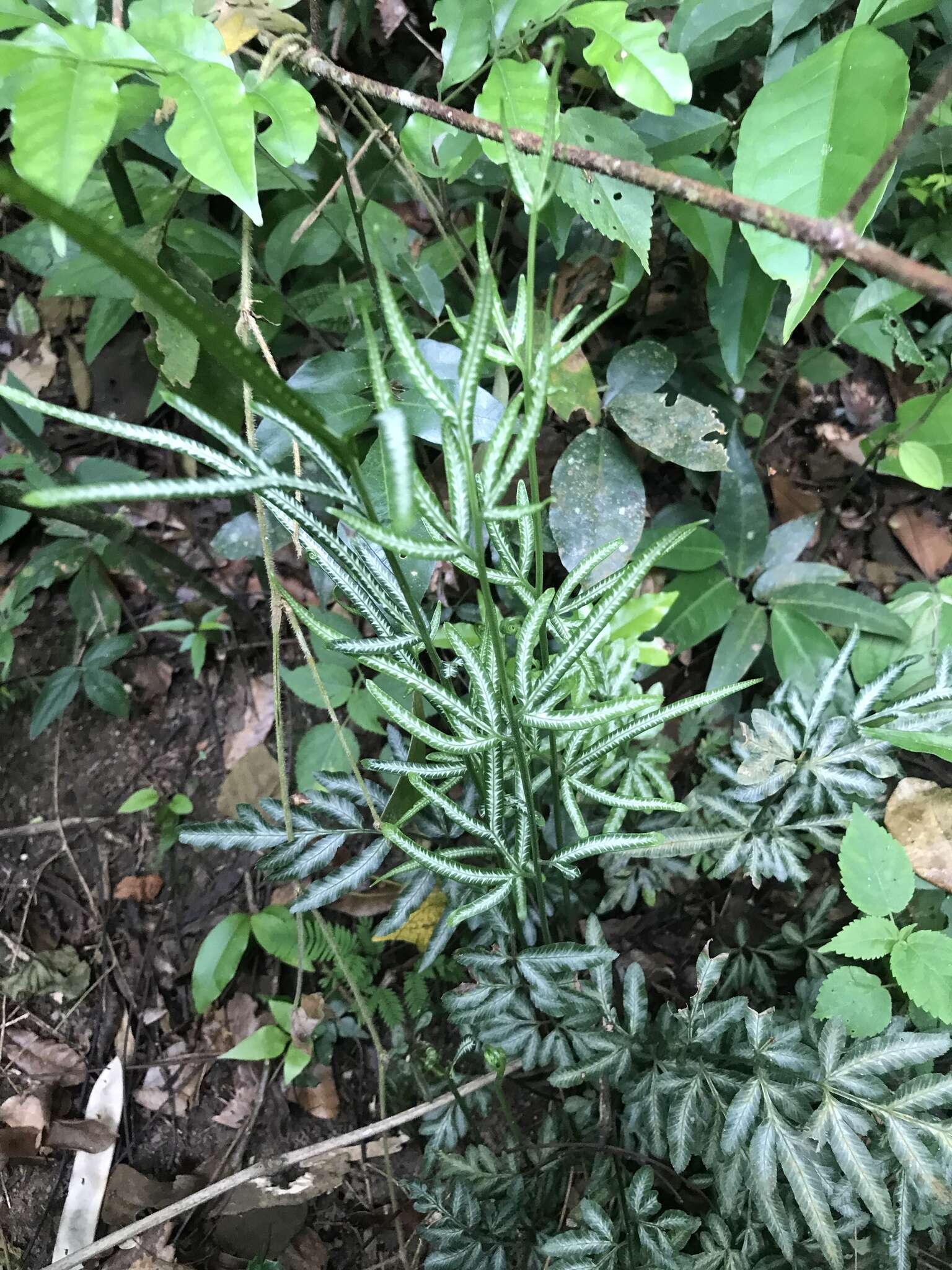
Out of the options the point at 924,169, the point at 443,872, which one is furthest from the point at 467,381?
the point at 924,169

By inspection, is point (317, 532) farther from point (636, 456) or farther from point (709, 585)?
point (636, 456)

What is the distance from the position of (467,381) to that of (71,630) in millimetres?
1488

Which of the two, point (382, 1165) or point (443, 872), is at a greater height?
point (443, 872)

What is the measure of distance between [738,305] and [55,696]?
144 cm

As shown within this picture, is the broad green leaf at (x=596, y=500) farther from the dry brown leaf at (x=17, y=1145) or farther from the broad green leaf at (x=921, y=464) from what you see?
the dry brown leaf at (x=17, y=1145)

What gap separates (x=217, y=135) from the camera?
2.09 ft

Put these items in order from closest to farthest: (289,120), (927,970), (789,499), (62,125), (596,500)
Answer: (62,125) < (289,120) < (927,970) < (596,500) < (789,499)

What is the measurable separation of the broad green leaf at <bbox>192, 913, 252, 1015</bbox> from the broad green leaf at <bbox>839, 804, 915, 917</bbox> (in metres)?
1.02

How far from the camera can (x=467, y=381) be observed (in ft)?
1.43

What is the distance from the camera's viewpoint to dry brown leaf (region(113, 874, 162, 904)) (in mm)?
1488

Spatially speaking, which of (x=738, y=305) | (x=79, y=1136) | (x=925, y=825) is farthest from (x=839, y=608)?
(x=79, y=1136)

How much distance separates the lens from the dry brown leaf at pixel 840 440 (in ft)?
5.40

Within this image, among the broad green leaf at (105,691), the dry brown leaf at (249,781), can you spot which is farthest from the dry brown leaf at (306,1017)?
the broad green leaf at (105,691)

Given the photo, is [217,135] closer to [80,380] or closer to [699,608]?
[699,608]
